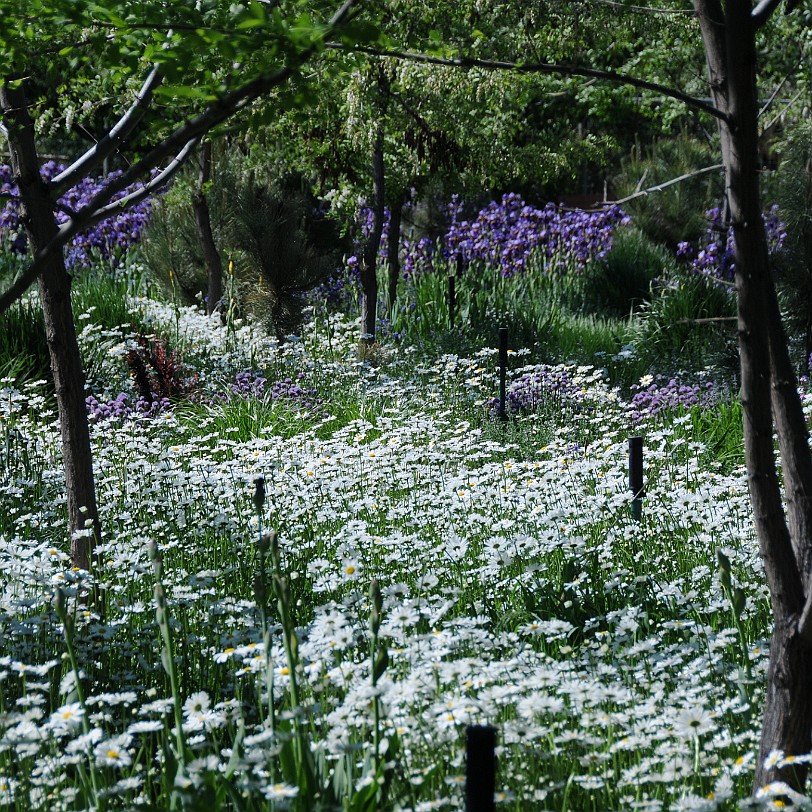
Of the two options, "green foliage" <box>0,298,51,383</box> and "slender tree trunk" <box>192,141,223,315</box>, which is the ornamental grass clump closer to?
"green foliage" <box>0,298,51,383</box>

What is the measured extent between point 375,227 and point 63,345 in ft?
21.5

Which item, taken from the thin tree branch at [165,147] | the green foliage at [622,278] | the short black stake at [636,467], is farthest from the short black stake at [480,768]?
the green foliage at [622,278]

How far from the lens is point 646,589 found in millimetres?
4113

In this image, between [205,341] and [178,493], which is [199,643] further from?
[205,341]

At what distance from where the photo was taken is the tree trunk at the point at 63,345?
430 centimetres

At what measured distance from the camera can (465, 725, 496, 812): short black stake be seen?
1.92 meters

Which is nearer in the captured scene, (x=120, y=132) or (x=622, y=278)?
(x=120, y=132)

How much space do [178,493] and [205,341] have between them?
557 centimetres

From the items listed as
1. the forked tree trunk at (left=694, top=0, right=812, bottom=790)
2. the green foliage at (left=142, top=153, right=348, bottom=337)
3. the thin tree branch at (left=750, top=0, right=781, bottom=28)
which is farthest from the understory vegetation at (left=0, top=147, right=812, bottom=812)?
the thin tree branch at (left=750, top=0, right=781, bottom=28)

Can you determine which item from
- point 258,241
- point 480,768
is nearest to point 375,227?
point 258,241

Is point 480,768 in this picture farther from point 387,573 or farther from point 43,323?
point 43,323

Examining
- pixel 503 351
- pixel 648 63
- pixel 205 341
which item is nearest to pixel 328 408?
pixel 503 351

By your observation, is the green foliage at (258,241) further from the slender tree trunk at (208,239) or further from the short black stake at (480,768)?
the short black stake at (480,768)

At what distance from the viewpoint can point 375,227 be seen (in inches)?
416
